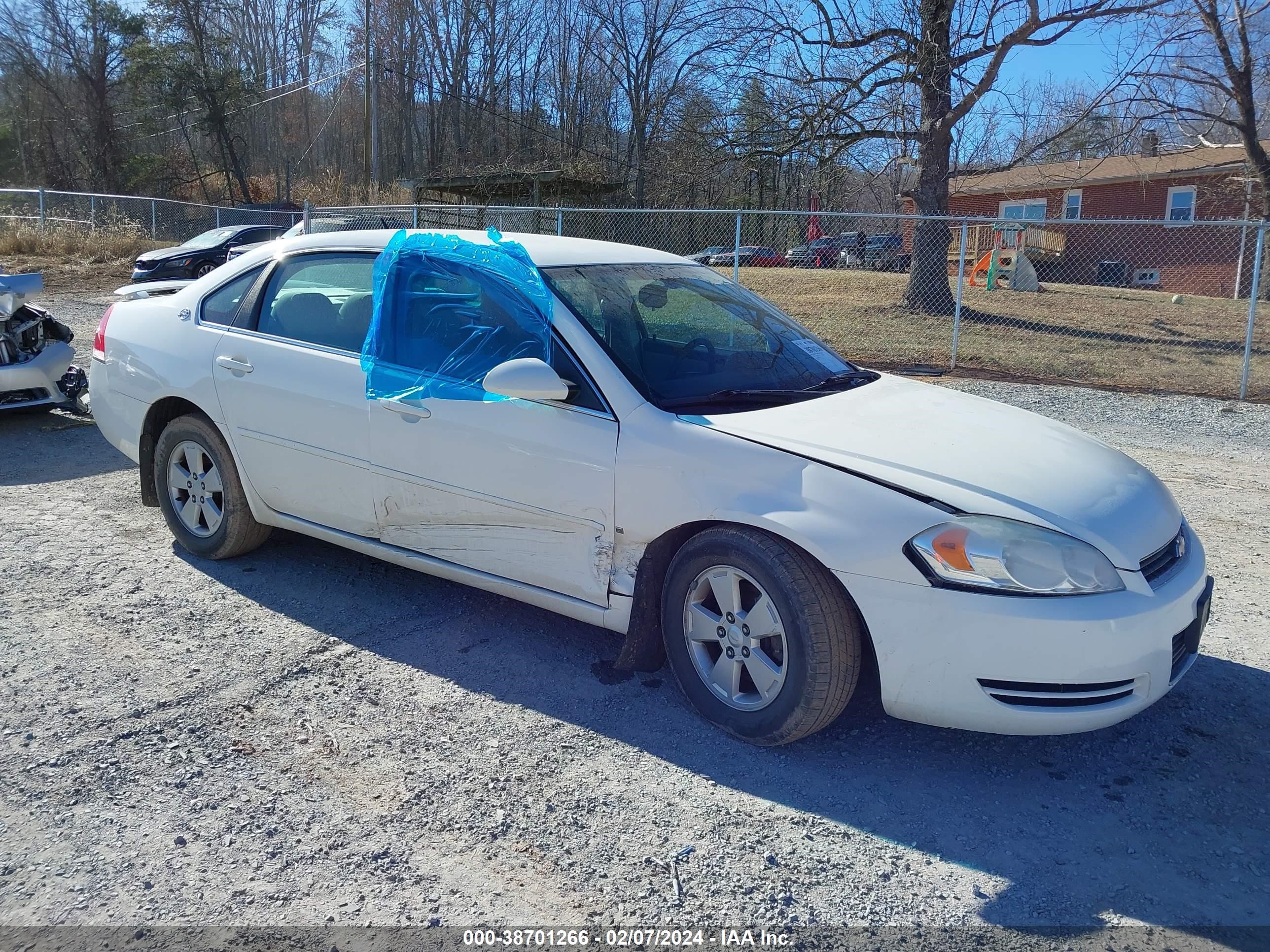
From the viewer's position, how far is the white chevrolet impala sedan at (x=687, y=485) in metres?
3.06

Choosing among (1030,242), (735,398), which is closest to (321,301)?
(735,398)

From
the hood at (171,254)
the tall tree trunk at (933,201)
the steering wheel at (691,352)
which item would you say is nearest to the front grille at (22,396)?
the steering wheel at (691,352)

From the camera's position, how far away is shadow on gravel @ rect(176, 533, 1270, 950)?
274cm

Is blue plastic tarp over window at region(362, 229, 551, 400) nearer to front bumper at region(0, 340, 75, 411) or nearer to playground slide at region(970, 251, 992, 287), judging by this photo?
front bumper at region(0, 340, 75, 411)

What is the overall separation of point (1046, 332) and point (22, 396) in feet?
44.7

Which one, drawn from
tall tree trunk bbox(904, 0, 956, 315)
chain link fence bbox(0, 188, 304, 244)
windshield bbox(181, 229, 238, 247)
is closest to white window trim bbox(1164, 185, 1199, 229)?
tall tree trunk bbox(904, 0, 956, 315)

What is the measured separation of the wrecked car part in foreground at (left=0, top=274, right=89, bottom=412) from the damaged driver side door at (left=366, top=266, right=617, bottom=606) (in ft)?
15.7

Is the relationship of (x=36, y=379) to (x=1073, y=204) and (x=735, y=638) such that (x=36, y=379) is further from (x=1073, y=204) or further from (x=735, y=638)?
(x=1073, y=204)

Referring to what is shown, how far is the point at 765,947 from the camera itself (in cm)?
250

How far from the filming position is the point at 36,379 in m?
7.65

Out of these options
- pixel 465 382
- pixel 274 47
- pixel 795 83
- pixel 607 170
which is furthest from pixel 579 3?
pixel 465 382

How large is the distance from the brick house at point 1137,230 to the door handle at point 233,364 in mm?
24304

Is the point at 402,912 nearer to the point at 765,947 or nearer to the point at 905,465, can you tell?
the point at 765,947

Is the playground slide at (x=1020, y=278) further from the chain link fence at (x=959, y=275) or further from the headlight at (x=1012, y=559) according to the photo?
the headlight at (x=1012, y=559)
